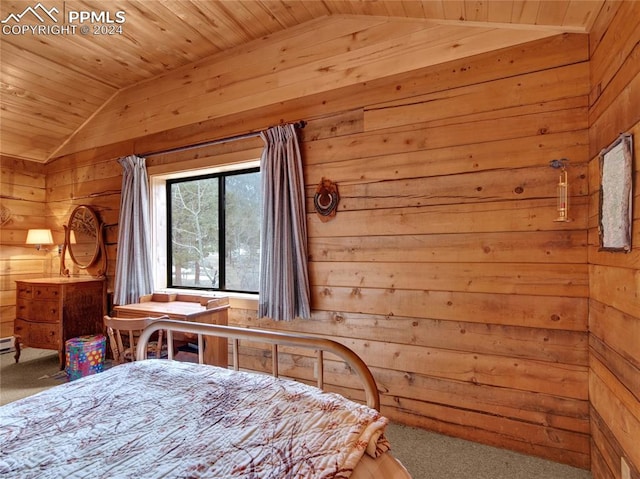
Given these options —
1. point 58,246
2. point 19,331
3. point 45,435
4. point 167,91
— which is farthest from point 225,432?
point 58,246

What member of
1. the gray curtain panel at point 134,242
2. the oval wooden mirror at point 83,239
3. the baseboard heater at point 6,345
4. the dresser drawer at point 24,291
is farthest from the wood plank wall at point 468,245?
the baseboard heater at point 6,345

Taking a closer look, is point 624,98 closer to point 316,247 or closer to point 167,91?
point 316,247

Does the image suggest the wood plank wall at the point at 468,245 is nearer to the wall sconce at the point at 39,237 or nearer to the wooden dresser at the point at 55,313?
the wooden dresser at the point at 55,313

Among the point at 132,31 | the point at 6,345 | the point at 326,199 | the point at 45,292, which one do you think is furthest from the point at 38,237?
the point at 326,199

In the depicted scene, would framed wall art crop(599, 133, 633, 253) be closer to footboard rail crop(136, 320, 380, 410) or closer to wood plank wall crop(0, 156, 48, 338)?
footboard rail crop(136, 320, 380, 410)

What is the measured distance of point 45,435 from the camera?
3.50 ft

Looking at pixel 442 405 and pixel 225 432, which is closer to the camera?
pixel 225 432

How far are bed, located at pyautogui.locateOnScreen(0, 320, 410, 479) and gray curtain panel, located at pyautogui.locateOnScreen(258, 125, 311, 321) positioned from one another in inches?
48.2

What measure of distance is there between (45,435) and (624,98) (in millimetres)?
2409

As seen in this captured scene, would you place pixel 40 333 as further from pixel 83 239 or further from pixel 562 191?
pixel 562 191

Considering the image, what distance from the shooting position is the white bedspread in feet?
2.99

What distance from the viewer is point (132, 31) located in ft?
9.33

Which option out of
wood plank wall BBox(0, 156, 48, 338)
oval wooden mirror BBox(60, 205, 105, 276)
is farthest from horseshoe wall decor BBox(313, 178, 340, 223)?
wood plank wall BBox(0, 156, 48, 338)

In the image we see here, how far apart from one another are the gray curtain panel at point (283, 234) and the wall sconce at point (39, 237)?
3076 mm
